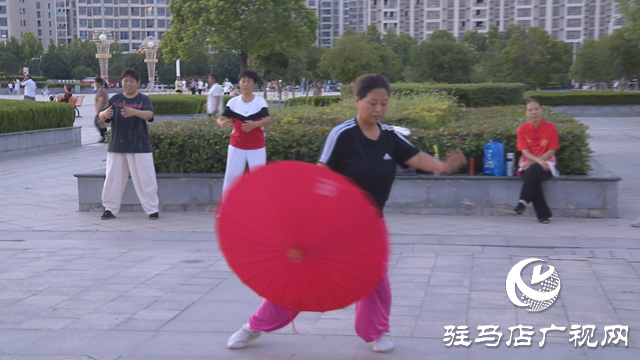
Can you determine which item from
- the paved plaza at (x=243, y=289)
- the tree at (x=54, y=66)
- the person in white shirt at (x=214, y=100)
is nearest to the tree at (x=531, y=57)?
the person in white shirt at (x=214, y=100)

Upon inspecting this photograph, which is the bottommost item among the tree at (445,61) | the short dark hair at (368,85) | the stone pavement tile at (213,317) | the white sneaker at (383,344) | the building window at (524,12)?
the stone pavement tile at (213,317)

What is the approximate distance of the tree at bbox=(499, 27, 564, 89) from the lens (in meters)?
38.0

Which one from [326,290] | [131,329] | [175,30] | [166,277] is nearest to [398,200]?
[166,277]

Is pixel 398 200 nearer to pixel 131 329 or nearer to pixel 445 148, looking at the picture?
pixel 445 148

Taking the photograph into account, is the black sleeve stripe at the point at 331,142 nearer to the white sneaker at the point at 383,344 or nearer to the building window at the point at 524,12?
the white sneaker at the point at 383,344

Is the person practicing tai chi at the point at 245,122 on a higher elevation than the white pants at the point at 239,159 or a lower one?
higher

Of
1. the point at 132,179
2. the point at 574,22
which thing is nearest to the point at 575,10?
the point at 574,22

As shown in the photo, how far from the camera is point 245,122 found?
824 cm

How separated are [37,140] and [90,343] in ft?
46.1

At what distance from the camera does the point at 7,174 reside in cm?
1365

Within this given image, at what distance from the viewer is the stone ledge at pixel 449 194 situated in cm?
872

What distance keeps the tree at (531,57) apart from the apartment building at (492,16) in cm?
9228

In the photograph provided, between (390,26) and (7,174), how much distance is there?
138 metres

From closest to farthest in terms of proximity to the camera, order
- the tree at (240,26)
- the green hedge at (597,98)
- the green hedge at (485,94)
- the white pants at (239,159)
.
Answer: the white pants at (239,159) → the green hedge at (485,94) → the tree at (240,26) → the green hedge at (597,98)
